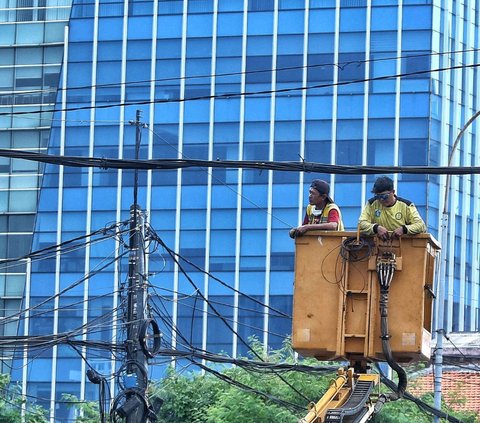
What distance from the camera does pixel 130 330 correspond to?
29312 mm

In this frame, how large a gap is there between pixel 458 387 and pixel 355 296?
26.0 meters

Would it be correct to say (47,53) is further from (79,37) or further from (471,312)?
(471,312)

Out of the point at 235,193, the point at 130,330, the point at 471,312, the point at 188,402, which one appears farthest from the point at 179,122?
the point at 130,330

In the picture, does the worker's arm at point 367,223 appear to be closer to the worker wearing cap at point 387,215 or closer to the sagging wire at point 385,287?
the worker wearing cap at point 387,215

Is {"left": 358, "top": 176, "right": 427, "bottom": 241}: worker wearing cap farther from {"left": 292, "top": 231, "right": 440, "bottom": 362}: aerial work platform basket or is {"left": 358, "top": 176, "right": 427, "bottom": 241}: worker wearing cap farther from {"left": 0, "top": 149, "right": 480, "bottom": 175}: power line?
{"left": 0, "top": 149, "right": 480, "bottom": 175}: power line

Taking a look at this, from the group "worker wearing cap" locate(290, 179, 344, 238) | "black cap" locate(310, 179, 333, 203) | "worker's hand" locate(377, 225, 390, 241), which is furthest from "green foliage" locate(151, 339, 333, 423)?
"worker's hand" locate(377, 225, 390, 241)

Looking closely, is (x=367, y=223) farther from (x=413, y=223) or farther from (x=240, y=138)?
(x=240, y=138)

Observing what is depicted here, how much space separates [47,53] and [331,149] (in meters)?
14.5

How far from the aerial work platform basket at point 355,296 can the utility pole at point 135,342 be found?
8.10 m

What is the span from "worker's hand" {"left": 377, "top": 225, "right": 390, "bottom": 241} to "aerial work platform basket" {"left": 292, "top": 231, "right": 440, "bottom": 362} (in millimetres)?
68

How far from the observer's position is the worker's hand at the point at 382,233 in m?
18.2

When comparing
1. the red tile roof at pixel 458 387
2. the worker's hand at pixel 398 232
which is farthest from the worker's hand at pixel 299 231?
the red tile roof at pixel 458 387

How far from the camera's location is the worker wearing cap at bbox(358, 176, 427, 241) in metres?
18.3

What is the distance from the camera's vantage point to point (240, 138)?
78625 millimetres
